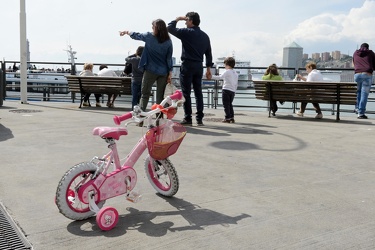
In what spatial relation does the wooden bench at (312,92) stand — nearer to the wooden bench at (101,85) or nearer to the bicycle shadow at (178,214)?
the wooden bench at (101,85)

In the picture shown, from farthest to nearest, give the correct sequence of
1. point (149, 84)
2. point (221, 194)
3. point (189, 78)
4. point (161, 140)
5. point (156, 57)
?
point (189, 78)
point (149, 84)
point (156, 57)
point (221, 194)
point (161, 140)

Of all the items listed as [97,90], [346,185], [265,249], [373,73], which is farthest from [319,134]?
[97,90]

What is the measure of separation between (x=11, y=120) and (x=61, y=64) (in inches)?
298

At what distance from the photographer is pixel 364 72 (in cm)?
1159

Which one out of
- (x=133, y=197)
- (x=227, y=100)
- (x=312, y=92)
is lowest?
(x=133, y=197)

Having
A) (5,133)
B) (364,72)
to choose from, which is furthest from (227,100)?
(5,133)

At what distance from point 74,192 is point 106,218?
0.34 meters

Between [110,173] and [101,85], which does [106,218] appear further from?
[101,85]

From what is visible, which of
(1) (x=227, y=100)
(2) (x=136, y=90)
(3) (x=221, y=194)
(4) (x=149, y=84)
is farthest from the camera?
(2) (x=136, y=90)

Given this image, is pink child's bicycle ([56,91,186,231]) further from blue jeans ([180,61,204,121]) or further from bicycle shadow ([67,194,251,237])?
blue jeans ([180,61,204,121])

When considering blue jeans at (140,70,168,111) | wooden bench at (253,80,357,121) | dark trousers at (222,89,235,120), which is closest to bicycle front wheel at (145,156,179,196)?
blue jeans at (140,70,168,111)

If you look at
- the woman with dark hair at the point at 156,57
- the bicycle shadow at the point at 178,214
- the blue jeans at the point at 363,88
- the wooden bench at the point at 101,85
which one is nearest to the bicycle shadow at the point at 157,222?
the bicycle shadow at the point at 178,214

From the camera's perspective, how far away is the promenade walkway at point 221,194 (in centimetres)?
315

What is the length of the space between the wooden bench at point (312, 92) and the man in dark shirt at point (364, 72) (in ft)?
4.57
